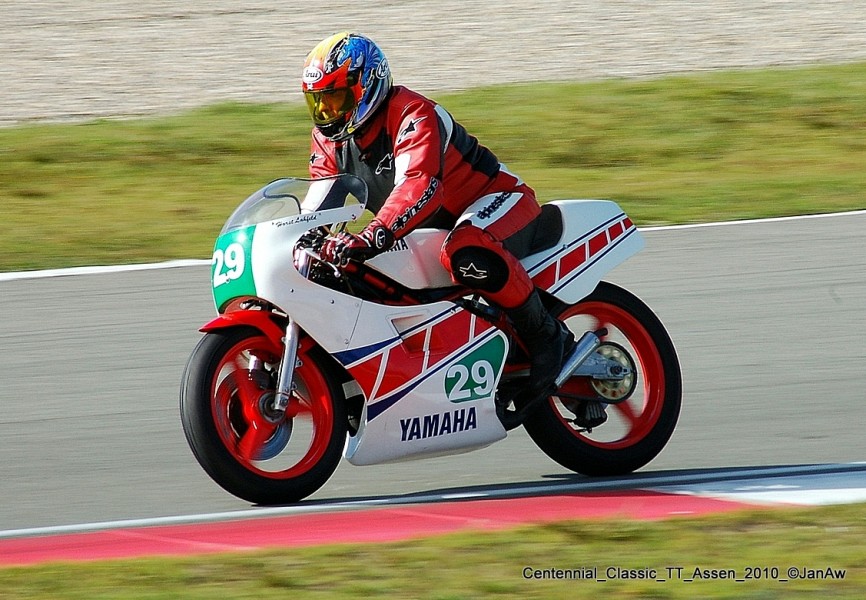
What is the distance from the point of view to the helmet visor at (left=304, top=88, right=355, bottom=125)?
571cm

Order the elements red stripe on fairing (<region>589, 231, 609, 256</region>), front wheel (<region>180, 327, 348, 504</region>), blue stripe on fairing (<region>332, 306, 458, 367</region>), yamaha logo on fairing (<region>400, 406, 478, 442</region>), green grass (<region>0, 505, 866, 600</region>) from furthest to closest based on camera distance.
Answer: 1. red stripe on fairing (<region>589, 231, 609, 256</region>)
2. yamaha logo on fairing (<region>400, 406, 478, 442</region>)
3. blue stripe on fairing (<region>332, 306, 458, 367</region>)
4. front wheel (<region>180, 327, 348, 504</region>)
5. green grass (<region>0, 505, 866, 600</region>)

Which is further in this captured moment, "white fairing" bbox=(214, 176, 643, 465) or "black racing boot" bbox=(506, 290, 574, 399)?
"black racing boot" bbox=(506, 290, 574, 399)

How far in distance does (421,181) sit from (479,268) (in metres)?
0.41

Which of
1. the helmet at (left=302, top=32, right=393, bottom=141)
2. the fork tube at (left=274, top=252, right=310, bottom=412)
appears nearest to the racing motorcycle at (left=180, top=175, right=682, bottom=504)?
the fork tube at (left=274, top=252, right=310, bottom=412)

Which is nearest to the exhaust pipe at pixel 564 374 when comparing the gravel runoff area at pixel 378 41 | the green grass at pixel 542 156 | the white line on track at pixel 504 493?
the white line on track at pixel 504 493

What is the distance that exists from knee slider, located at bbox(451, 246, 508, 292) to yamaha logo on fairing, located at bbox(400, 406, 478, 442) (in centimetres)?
49

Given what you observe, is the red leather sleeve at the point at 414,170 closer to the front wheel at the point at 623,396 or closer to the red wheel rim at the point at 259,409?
the red wheel rim at the point at 259,409

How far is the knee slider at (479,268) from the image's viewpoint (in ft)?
19.0

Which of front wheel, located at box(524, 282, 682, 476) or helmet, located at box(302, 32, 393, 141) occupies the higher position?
helmet, located at box(302, 32, 393, 141)

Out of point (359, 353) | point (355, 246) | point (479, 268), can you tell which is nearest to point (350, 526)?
point (359, 353)

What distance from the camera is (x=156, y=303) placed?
8867 millimetres

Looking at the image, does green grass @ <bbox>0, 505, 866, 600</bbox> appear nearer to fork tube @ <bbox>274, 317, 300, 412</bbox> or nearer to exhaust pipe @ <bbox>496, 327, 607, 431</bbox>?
fork tube @ <bbox>274, 317, 300, 412</bbox>

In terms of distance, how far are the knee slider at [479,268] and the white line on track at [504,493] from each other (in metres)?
0.80

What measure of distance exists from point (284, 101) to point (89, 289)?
6383mm
